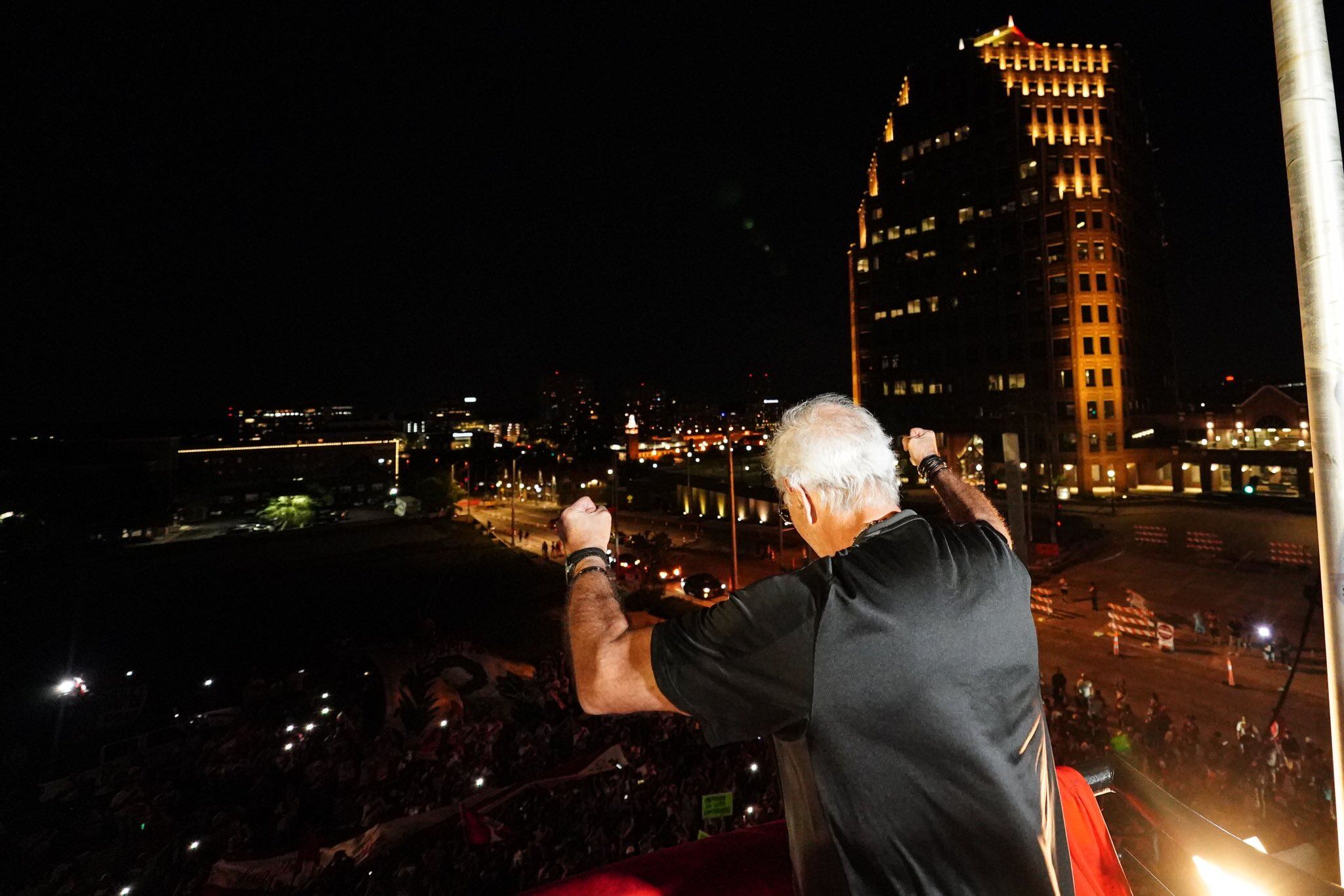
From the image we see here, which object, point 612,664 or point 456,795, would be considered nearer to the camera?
point 612,664

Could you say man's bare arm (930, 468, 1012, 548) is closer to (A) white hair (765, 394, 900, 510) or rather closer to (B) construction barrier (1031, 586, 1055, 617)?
(A) white hair (765, 394, 900, 510)

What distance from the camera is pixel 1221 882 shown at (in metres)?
1.97

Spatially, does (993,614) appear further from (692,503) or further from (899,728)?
(692,503)

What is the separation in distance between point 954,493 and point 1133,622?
21961 mm

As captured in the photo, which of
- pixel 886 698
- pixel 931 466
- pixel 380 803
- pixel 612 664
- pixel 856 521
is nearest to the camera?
pixel 886 698

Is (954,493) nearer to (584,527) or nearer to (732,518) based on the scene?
(584,527)

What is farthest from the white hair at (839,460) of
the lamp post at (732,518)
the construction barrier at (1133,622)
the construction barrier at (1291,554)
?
the construction barrier at (1291,554)

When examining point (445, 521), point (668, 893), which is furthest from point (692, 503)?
point (668, 893)

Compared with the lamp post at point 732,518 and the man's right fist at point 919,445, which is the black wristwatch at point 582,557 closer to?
the man's right fist at point 919,445

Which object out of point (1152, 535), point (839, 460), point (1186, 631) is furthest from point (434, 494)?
point (839, 460)

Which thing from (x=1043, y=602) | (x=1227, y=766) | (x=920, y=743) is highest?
(x=920, y=743)

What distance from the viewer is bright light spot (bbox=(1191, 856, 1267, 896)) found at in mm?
1854

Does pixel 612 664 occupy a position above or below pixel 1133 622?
above

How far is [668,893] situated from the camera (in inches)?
72.9
